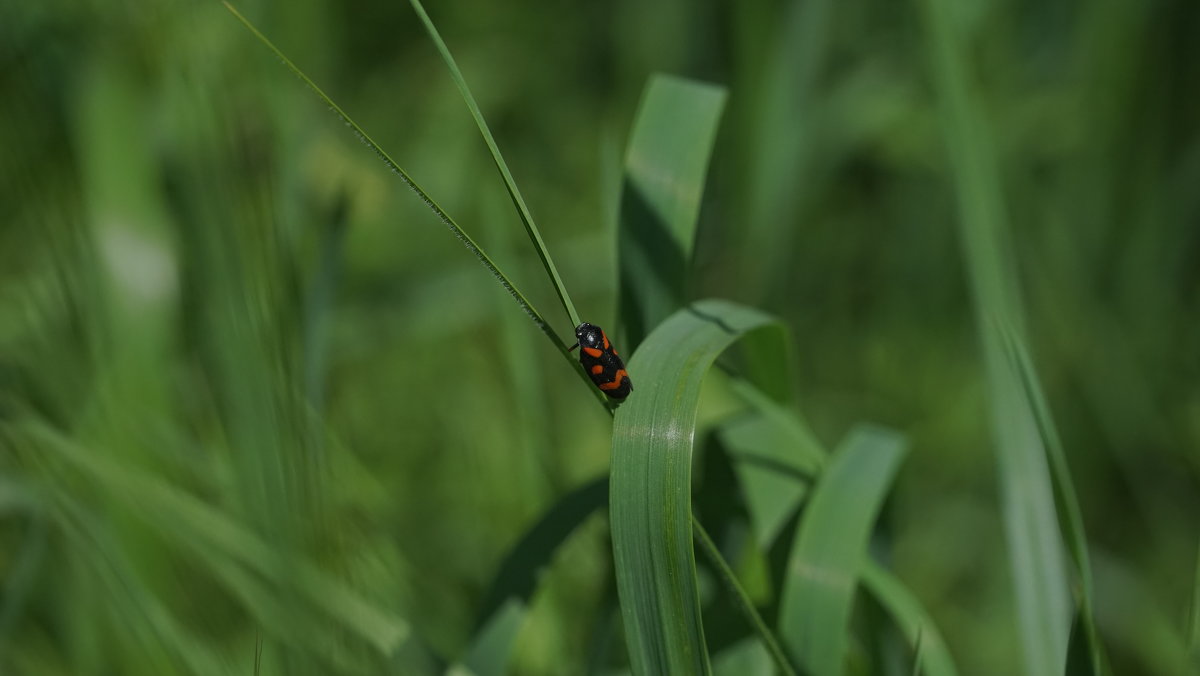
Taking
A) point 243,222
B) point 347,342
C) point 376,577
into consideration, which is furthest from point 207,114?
point 347,342

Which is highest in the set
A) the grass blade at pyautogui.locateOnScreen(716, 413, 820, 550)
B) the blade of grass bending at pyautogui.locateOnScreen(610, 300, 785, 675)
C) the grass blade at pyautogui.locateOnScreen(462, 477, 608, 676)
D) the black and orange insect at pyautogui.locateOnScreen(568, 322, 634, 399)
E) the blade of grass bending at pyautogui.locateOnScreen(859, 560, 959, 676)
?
the black and orange insect at pyautogui.locateOnScreen(568, 322, 634, 399)

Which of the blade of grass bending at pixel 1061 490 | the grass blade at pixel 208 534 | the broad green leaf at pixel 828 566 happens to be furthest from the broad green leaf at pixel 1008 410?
the grass blade at pixel 208 534

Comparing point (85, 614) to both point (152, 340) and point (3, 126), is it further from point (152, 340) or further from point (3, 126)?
point (3, 126)

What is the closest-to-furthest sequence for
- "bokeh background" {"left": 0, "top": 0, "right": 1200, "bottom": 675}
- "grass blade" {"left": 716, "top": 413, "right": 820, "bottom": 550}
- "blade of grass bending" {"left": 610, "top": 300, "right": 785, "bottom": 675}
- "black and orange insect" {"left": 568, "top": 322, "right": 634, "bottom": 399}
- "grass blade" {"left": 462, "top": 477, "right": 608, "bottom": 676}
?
1. "blade of grass bending" {"left": 610, "top": 300, "right": 785, "bottom": 675}
2. "black and orange insect" {"left": 568, "top": 322, "right": 634, "bottom": 399}
3. "bokeh background" {"left": 0, "top": 0, "right": 1200, "bottom": 675}
4. "grass blade" {"left": 462, "top": 477, "right": 608, "bottom": 676}
5. "grass blade" {"left": 716, "top": 413, "right": 820, "bottom": 550}

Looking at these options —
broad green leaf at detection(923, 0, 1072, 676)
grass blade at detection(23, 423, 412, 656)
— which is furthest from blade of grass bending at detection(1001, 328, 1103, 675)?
grass blade at detection(23, 423, 412, 656)

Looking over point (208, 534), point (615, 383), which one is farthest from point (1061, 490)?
point (208, 534)

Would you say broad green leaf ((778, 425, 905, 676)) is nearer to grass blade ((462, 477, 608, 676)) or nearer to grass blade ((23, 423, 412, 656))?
grass blade ((462, 477, 608, 676))
